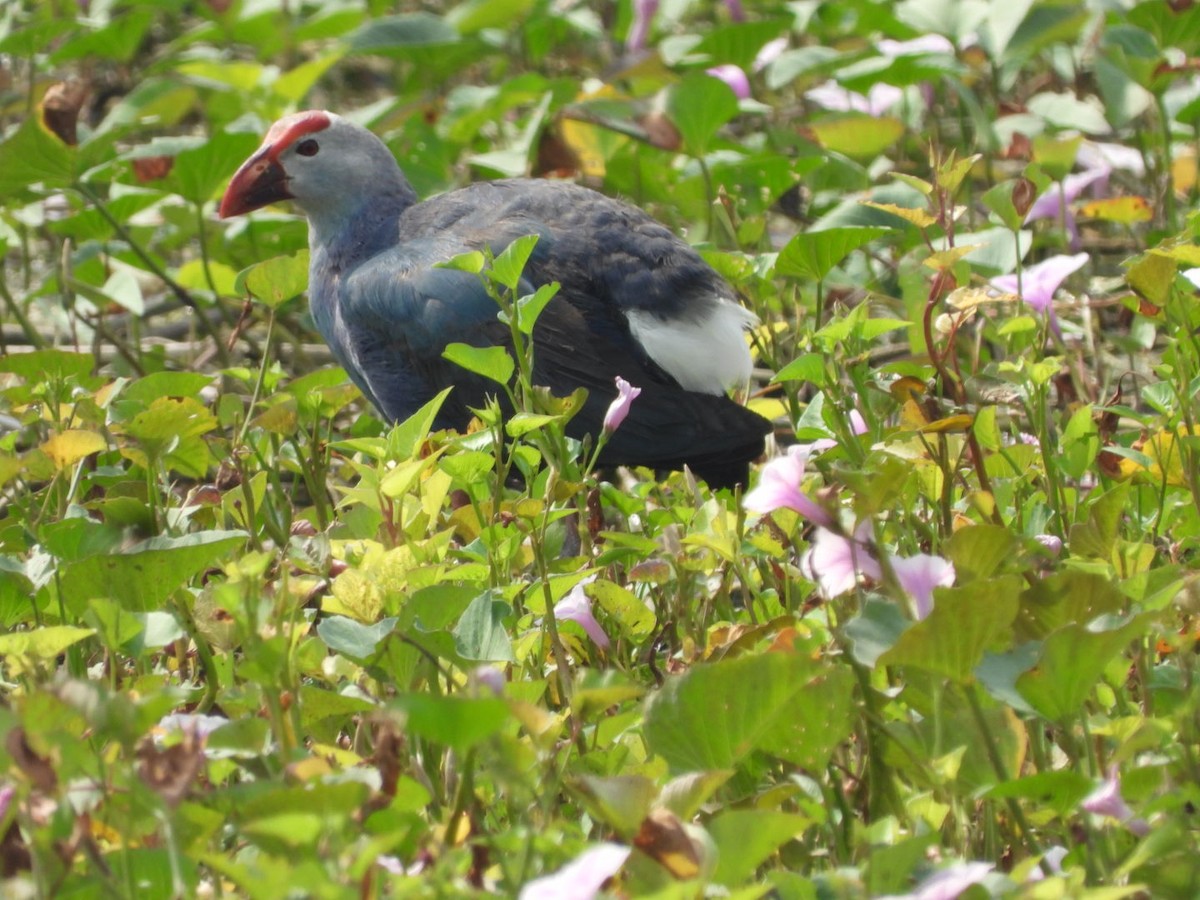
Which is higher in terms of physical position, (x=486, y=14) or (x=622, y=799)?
(x=622, y=799)

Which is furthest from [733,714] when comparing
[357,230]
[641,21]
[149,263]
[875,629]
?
[641,21]

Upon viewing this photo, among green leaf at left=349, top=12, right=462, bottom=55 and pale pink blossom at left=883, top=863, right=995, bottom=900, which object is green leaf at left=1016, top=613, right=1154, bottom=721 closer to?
pale pink blossom at left=883, top=863, right=995, bottom=900

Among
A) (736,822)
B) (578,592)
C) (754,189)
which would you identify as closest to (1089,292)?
(754,189)

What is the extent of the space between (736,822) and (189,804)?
45cm

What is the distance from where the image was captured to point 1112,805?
1357 mm

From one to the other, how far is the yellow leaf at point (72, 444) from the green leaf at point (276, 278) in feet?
1.33

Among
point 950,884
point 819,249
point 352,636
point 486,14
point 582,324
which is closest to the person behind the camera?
point 950,884

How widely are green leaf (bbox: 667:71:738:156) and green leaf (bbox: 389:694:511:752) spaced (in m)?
2.28

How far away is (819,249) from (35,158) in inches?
64.6

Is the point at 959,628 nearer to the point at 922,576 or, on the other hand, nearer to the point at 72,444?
the point at 922,576

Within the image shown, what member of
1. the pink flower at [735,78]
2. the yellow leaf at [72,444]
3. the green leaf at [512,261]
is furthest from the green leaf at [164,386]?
the pink flower at [735,78]

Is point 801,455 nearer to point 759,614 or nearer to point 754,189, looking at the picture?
point 759,614

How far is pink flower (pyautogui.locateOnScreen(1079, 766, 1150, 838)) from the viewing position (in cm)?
130

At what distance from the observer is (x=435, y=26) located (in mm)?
4457
